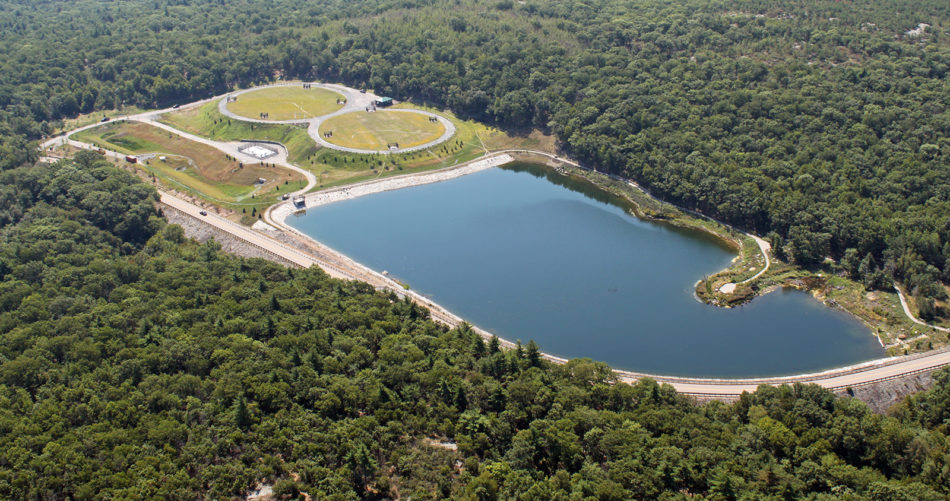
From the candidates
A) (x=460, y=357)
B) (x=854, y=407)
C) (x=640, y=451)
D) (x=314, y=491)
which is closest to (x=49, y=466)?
(x=314, y=491)

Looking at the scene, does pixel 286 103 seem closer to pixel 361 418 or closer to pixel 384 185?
pixel 384 185

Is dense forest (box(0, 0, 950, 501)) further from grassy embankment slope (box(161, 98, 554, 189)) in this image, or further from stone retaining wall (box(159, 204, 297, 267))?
grassy embankment slope (box(161, 98, 554, 189))

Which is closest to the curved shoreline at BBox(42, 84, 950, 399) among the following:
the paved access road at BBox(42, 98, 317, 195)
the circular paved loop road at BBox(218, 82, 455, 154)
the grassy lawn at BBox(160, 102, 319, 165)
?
the paved access road at BBox(42, 98, 317, 195)

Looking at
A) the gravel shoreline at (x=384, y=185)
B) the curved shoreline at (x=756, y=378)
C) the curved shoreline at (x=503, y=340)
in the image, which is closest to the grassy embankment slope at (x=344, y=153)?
the gravel shoreline at (x=384, y=185)

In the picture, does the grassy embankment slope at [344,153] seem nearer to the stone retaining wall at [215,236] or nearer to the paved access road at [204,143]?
the paved access road at [204,143]

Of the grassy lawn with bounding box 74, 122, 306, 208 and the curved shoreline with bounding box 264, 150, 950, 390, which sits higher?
the curved shoreline with bounding box 264, 150, 950, 390

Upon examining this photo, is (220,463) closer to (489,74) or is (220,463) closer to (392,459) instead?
(392,459)

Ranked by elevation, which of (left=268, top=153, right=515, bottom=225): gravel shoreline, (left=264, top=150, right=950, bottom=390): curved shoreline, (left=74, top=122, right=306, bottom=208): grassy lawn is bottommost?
(left=74, top=122, right=306, bottom=208): grassy lawn
